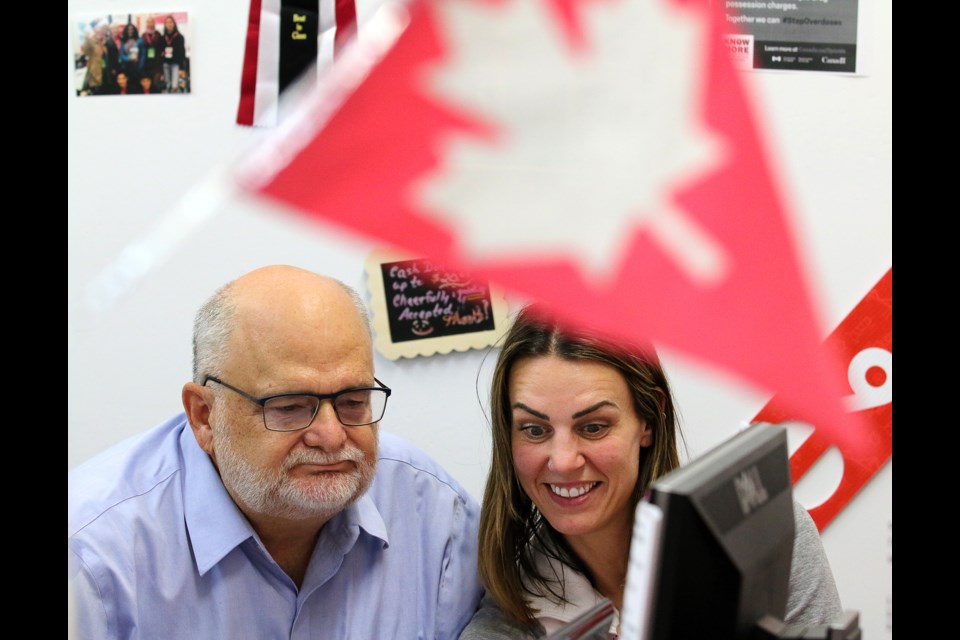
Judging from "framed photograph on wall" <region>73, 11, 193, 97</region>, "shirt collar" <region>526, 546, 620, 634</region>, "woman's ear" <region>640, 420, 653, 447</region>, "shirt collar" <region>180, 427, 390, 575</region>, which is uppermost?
"framed photograph on wall" <region>73, 11, 193, 97</region>

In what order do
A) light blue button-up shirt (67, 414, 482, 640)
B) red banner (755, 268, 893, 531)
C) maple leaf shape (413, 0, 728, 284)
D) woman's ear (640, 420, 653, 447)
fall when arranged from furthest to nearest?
red banner (755, 268, 893, 531), maple leaf shape (413, 0, 728, 284), woman's ear (640, 420, 653, 447), light blue button-up shirt (67, 414, 482, 640)

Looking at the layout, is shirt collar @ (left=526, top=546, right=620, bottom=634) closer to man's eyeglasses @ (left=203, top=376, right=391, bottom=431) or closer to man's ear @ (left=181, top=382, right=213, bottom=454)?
man's eyeglasses @ (left=203, top=376, right=391, bottom=431)

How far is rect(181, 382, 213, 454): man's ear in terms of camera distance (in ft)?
4.36

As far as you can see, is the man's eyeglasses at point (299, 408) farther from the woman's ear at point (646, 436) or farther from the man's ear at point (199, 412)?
the woman's ear at point (646, 436)

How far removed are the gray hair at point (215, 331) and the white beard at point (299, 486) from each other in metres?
0.13

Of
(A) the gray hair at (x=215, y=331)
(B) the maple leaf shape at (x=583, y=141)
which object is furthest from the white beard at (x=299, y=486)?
(B) the maple leaf shape at (x=583, y=141)

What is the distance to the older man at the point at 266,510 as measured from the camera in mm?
1227

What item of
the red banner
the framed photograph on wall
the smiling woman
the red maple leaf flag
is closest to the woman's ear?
the smiling woman

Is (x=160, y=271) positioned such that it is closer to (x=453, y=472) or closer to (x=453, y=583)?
(x=453, y=472)

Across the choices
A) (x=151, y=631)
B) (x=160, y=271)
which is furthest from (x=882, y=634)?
(x=160, y=271)

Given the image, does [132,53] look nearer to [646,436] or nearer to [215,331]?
[215,331]

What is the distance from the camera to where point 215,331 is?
1.32 m

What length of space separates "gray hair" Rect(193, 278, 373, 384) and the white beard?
0.44 feet

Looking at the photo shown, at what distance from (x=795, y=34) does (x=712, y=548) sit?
1539mm
